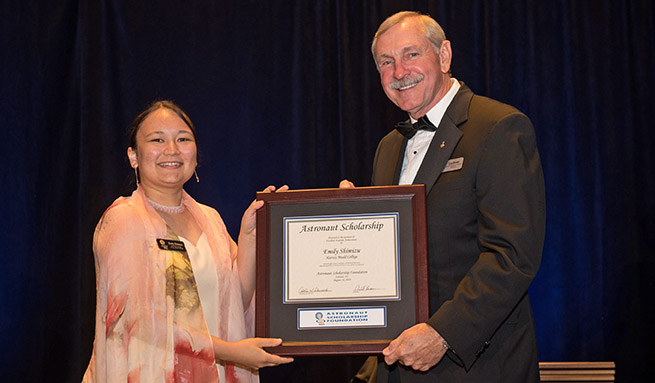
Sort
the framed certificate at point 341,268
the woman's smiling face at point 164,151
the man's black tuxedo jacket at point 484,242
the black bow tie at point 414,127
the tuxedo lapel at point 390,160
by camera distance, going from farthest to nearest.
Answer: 1. the woman's smiling face at point 164,151
2. the tuxedo lapel at point 390,160
3. the black bow tie at point 414,127
4. the framed certificate at point 341,268
5. the man's black tuxedo jacket at point 484,242

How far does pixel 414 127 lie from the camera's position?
2615mm

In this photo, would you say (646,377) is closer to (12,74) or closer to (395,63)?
(395,63)

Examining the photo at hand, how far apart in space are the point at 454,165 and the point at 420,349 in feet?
1.98

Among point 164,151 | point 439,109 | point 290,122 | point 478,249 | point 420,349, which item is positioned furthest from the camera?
point 290,122

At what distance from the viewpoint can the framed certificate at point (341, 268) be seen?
2.24 meters

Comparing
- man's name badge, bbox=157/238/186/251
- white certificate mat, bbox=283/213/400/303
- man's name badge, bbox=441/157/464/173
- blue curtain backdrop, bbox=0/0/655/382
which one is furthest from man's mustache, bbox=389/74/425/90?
blue curtain backdrop, bbox=0/0/655/382

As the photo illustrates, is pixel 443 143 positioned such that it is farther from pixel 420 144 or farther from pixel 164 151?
pixel 164 151

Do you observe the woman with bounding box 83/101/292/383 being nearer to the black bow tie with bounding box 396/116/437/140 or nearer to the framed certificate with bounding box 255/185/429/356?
the framed certificate with bounding box 255/185/429/356

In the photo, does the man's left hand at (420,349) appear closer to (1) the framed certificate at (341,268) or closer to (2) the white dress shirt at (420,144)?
(1) the framed certificate at (341,268)

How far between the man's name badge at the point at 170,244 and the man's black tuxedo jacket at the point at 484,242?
0.99 m

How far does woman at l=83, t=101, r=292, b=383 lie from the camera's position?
258 cm

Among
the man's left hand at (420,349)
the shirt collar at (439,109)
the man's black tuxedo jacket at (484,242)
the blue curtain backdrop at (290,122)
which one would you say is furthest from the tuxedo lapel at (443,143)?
the blue curtain backdrop at (290,122)

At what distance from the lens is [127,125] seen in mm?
4680

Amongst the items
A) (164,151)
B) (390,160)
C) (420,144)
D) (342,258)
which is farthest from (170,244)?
(420,144)
